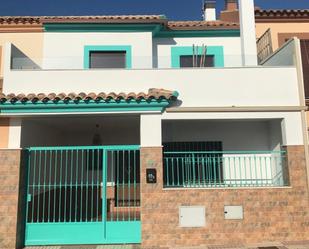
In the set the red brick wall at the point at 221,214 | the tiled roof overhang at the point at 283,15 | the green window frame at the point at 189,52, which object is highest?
the tiled roof overhang at the point at 283,15

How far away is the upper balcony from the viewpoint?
9.34m

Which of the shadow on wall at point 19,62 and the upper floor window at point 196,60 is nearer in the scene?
the shadow on wall at point 19,62

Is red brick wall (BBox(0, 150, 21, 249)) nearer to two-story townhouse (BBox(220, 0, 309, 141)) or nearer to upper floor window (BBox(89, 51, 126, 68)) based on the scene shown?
upper floor window (BBox(89, 51, 126, 68))

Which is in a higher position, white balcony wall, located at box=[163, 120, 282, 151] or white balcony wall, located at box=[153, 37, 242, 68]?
white balcony wall, located at box=[153, 37, 242, 68]

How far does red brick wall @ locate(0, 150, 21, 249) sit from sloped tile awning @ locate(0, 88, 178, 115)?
1210 mm

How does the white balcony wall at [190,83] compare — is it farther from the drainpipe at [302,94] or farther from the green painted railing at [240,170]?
the green painted railing at [240,170]

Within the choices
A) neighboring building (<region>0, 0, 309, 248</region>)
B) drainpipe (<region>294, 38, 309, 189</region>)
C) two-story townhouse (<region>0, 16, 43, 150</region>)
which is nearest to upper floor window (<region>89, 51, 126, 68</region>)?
neighboring building (<region>0, 0, 309, 248</region>)

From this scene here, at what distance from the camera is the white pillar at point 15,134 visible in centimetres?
885

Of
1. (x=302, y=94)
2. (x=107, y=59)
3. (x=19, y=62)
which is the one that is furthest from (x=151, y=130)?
(x=107, y=59)

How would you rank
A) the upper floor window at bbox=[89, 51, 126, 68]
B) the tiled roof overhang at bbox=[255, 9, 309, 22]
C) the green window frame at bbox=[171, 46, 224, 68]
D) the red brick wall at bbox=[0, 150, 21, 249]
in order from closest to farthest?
the red brick wall at bbox=[0, 150, 21, 249]
the upper floor window at bbox=[89, 51, 126, 68]
the green window frame at bbox=[171, 46, 224, 68]
the tiled roof overhang at bbox=[255, 9, 309, 22]

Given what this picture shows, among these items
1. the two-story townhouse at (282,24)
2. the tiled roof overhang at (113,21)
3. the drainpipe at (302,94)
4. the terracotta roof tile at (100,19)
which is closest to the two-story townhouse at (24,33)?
the tiled roof overhang at (113,21)

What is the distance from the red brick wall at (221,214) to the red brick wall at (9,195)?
329cm

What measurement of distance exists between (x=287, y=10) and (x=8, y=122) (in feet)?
39.7

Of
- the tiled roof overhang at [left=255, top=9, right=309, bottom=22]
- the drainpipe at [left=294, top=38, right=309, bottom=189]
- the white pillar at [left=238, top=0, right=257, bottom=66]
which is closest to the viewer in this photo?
the drainpipe at [left=294, top=38, right=309, bottom=189]
